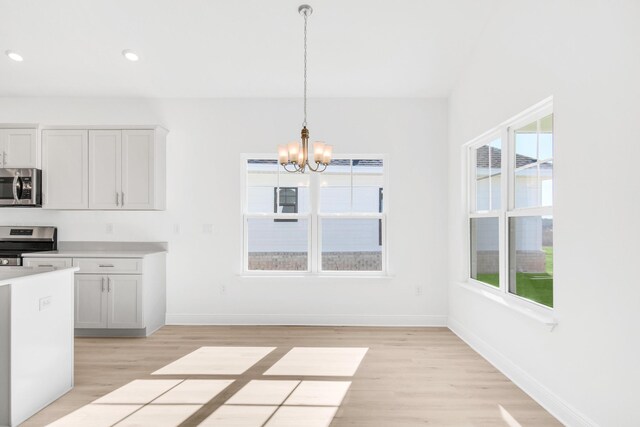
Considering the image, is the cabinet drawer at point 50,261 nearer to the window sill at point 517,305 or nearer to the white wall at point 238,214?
the white wall at point 238,214

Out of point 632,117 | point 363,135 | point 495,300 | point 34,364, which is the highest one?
point 363,135

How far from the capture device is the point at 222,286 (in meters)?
4.50

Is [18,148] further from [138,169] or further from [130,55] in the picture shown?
[130,55]

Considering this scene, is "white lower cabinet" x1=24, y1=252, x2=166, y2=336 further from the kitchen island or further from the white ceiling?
the white ceiling

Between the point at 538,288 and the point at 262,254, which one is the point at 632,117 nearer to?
the point at 538,288

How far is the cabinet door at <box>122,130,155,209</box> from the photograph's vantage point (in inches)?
166

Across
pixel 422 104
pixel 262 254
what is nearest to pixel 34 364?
pixel 262 254

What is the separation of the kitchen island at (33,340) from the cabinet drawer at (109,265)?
47.0 inches

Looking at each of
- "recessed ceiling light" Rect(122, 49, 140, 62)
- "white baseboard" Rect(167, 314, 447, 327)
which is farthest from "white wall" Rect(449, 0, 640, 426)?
"recessed ceiling light" Rect(122, 49, 140, 62)

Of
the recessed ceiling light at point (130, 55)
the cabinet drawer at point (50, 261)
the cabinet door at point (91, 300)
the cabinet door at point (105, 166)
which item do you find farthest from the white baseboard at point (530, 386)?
the recessed ceiling light at point (130, 55)

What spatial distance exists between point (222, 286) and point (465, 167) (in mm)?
3139

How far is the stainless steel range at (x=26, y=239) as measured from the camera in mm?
4383

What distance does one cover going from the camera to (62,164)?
4.23 meters

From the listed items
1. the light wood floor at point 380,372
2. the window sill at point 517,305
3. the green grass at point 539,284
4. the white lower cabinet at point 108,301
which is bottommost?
the light wood floor at point 380,372
